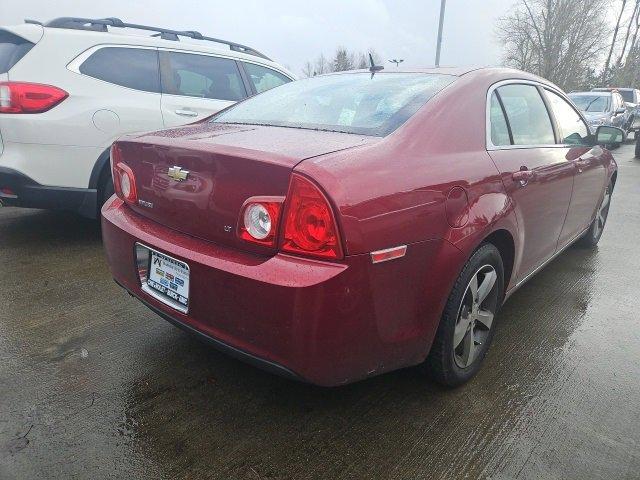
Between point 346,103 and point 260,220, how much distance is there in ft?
3.26

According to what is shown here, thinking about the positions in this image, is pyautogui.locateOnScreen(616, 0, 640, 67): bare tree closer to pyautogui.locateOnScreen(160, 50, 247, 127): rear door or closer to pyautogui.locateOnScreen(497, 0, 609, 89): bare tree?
pyautogui.locateOnScreen(497, 0, 609, 89): bare tree

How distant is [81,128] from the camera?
3.62 metres

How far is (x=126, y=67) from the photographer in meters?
4.01

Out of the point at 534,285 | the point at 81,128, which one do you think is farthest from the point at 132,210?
the point at 534,285

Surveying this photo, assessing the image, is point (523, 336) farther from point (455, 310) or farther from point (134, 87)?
point (134, 87)

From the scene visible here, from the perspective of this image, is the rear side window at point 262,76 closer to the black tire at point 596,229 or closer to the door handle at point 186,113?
the door handle at point 186,113

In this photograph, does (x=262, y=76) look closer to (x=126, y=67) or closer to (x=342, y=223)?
(x=126, y=67)

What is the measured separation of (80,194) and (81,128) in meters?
0.49

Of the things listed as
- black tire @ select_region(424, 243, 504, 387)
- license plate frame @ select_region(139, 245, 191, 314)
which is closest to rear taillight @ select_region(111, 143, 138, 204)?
license plate frame @ select_region(139, 245, 191, 314)

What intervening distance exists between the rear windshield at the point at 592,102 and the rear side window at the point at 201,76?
12.2 metres

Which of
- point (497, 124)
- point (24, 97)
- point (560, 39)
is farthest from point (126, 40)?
point (560, 39)

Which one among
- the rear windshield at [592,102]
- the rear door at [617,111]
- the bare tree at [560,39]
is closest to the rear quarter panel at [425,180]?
the rear windshield at [592,102]

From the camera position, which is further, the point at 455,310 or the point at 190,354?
the point at 190,354

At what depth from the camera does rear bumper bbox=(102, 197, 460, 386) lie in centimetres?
157
